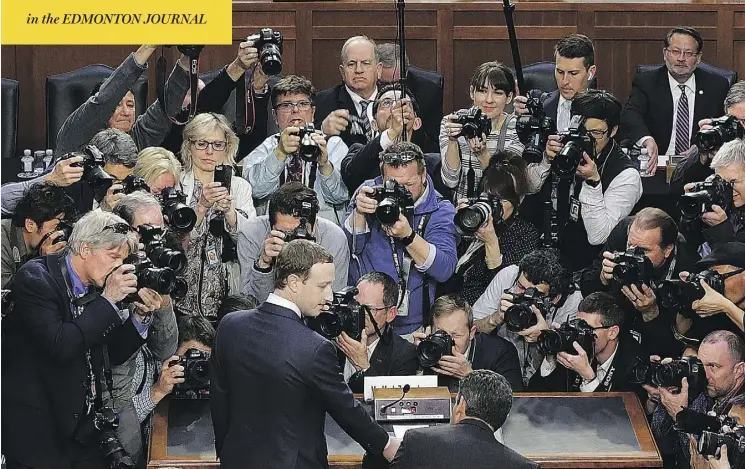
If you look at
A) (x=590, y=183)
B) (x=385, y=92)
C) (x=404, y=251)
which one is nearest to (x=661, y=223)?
(x=590, y=183)

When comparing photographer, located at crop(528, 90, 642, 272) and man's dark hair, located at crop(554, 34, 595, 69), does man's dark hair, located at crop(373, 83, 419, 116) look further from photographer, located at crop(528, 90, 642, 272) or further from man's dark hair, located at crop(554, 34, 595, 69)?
man's dark hair, located at crop(554, 34, 595, 69)

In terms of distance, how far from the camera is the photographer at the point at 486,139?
6301 mm

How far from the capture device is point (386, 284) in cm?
555

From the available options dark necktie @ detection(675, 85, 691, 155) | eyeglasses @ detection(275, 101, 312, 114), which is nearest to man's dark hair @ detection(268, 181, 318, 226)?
eyeglasses @ detection(275, 101, 312, 114)

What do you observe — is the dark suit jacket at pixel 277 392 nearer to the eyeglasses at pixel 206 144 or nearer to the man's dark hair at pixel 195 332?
the man's dark hair at pixel 195 332


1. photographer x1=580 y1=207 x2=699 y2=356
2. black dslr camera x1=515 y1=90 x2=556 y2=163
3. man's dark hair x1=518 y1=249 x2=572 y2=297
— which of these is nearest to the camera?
photographer x1=580 y1=207 x2=699 y2=356

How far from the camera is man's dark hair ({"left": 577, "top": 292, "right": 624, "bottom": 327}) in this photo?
555 centimetres

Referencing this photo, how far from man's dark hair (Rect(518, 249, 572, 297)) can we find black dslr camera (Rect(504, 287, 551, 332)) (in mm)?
72

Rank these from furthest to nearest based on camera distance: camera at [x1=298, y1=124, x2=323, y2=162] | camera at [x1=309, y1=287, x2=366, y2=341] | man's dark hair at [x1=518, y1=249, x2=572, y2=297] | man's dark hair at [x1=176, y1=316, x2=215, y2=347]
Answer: camera at [x1=298, y1=124, x2=323, y2=162]
man's dark hair at [x1=518, y1=249, x2=572, y2=297]
man's dark hair at [x1=176, y1=316, x2=215, y2=347]
camera at [x1=309, y1=287, x2=366, y2=341]

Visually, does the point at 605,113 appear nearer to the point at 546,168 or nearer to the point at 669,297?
the point at 546,168

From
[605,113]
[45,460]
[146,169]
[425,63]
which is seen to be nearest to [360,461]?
[45,460]

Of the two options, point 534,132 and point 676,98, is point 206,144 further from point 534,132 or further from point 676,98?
point 676,98

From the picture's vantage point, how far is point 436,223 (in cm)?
596

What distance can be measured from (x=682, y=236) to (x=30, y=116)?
3.61m
